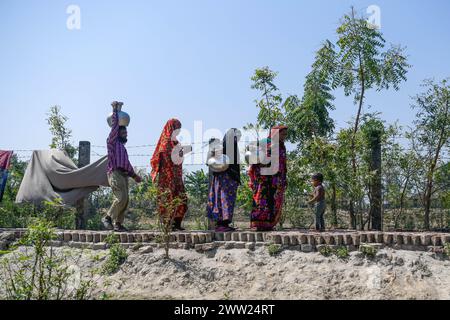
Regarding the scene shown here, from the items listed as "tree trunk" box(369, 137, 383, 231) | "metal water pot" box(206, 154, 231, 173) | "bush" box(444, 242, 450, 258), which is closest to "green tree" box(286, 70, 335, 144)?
"tree trunk" box(369, 137, 383, 231)

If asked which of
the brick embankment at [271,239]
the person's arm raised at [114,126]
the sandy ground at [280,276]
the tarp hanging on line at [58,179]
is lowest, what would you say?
the sandy ground at [280,276]

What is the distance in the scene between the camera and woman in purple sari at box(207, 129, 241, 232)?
785cm

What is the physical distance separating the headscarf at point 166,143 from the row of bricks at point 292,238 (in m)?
1.06

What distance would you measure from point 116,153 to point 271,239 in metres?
2.78

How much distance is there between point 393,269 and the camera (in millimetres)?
6281

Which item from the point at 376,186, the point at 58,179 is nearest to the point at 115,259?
the point at 58,179

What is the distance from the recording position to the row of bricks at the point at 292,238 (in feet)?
21.4

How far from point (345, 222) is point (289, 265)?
4.56m

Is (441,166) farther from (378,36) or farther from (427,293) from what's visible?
(427,293)

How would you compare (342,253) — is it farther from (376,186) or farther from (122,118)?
(122,118)

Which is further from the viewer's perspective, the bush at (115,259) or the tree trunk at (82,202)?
the tree trunk at (82,202)

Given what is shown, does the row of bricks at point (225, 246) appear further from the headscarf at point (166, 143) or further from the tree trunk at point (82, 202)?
the tree trunk at point (82, 202)

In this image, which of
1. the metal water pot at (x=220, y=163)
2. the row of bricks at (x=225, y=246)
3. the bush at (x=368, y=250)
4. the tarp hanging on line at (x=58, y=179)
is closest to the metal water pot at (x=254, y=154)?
the metal water pot at (x=220, y=163)

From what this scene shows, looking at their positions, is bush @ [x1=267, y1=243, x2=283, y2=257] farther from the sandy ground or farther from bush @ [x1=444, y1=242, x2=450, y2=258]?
bush @ [x1=444, y1=242, x2=450, y2=258]
